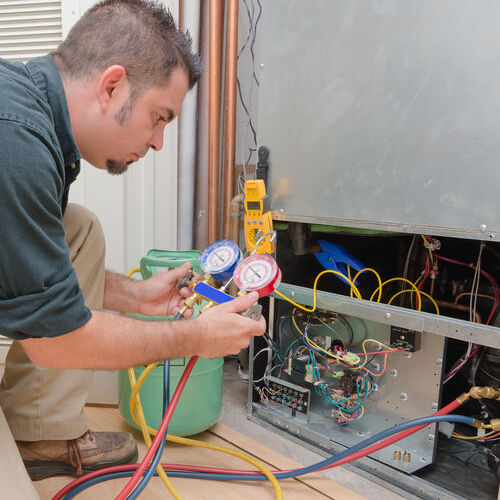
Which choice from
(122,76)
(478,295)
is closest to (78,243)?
(122,76)

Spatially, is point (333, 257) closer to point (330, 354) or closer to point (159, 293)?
point (330, 354)

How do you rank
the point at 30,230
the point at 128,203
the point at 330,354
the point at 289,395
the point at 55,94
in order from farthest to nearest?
the point at 128,203
the point at 289,395
the point at 330,354
the point at 55,94
the point at 30,230

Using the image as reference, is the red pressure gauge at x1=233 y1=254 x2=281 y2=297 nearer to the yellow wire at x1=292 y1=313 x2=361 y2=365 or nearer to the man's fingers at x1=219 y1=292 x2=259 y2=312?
the man's fingers at x1=219 y1=292 x2=259 y2=312

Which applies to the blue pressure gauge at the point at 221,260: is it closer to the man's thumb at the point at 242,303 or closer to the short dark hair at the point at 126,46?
the man's thumb at the point at 242,303

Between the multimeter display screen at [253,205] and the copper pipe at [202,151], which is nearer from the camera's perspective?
the multimeter display screen at [253,205]

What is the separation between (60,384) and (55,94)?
0.66 m

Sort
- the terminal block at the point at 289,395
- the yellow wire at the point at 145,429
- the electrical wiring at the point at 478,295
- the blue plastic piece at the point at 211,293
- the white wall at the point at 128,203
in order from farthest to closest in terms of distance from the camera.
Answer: the white wall at the point at 128,203, the terminal block at the point at 289,395, the electrical wiring at the point at 478,295, the yellow wire at the point at 145,429, the blue plastic piece at the point at 211,293

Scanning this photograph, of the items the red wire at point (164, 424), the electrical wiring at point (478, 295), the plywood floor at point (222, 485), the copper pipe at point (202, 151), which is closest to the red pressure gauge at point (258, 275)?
the red wire at point (164, 424)

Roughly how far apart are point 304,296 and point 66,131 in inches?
27.3

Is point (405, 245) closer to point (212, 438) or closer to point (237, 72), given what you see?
point (212, 438)

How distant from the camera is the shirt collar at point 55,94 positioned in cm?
77

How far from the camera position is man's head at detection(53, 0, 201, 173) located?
82 cm

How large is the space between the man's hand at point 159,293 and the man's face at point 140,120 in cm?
30

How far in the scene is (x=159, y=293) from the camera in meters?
1.11
